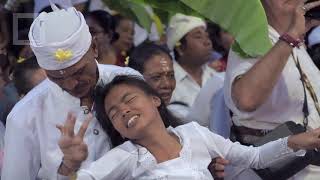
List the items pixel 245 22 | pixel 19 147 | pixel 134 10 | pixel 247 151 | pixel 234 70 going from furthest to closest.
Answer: pixel 134 10 < pixel 234 70 < pixel 245 22 < pixel 247 151 < pixel 19 147

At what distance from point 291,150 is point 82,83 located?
0.91 metres

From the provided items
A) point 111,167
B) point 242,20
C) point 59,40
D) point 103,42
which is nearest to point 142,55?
point 103,42

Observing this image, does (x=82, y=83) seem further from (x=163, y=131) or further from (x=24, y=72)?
(x=24, y=72)

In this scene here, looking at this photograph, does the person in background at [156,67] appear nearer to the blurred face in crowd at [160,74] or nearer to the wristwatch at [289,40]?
the blurred face in crowd at [160,74]

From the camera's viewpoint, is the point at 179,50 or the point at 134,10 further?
the point at 179,50

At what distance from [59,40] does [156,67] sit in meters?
1.31

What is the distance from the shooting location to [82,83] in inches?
120

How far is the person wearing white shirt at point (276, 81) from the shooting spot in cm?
323

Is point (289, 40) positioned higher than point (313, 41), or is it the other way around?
point (289, 40)

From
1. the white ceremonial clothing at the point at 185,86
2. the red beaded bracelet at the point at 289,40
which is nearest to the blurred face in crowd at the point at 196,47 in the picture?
the white ceremonial clothing at the point at 185,86

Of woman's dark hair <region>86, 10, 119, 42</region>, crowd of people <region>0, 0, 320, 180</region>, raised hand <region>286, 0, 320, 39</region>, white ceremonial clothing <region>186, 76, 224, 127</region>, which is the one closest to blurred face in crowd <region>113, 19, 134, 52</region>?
woman's dark hair <region>86, 10, 119, 42</region>

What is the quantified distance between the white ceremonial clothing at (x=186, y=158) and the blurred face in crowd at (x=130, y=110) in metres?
0.08

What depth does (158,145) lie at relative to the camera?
9.93ft

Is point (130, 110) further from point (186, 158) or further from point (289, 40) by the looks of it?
point (289, 40)
